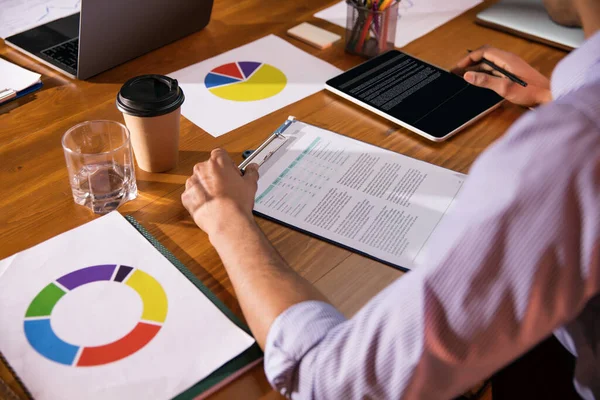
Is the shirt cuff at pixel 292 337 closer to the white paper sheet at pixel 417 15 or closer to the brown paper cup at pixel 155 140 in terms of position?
the brown paper cup at pixel 155 140

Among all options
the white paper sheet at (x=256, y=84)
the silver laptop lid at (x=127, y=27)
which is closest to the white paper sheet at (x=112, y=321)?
the white paper sheet at (x=256, y=84)

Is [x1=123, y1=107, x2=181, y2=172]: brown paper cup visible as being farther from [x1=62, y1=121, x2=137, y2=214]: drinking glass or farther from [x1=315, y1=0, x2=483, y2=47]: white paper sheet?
[x1=315, y1=0, x2=483, y2=47]: white paper sheet

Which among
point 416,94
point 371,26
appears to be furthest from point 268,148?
point 371,26

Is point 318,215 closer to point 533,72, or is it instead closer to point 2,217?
point 2,217

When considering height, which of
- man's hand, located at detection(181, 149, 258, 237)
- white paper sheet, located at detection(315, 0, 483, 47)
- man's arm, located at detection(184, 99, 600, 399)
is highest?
man's arm, located at detection(184, 99, 600, 399)

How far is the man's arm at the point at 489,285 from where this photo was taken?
548mm

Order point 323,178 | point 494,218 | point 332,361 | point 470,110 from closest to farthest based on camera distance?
point 494,218, point 332,361, point 323,178, point 470,110

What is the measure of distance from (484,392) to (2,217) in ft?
2.46

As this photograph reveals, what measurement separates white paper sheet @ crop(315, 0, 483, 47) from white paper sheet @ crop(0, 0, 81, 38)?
63cm

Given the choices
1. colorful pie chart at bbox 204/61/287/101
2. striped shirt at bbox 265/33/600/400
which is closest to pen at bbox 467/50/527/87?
colorful pie chart at bbox 204/61/287/101

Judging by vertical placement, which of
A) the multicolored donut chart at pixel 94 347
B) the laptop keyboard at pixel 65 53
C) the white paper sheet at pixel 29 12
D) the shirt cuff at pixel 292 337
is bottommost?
the white paper sheet at pixel 29 12

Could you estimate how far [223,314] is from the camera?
2.58 feet

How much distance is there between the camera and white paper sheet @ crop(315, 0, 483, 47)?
149 cm

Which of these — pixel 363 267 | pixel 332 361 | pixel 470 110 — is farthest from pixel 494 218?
pixel 470 110
